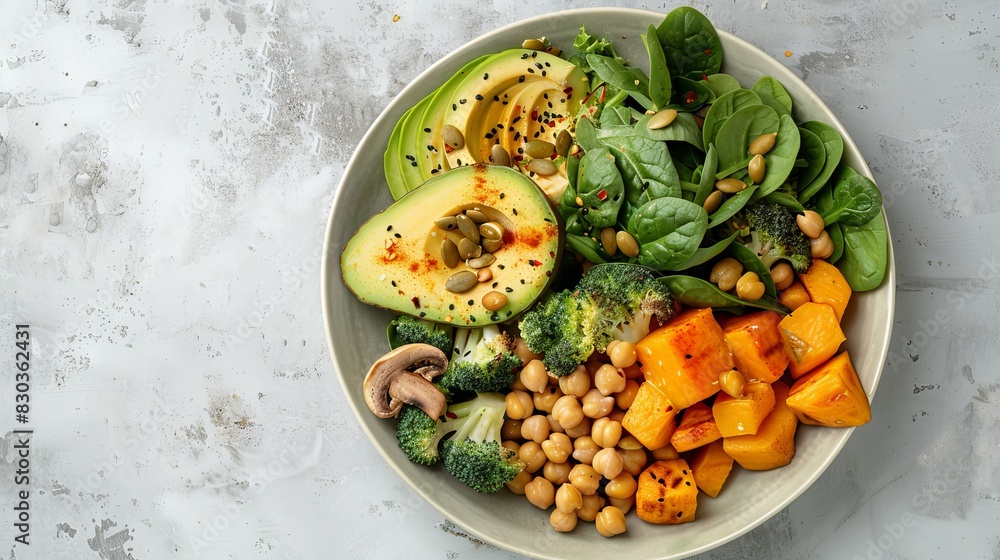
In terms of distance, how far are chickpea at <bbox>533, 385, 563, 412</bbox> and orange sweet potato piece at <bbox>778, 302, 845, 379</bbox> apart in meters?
0.73

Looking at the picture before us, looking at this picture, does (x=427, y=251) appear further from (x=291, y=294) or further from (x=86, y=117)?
(x=86, y=117)

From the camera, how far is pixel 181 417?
254cm

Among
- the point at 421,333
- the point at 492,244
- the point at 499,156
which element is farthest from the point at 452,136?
the point at 421,333

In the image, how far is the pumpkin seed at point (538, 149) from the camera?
2.21 m

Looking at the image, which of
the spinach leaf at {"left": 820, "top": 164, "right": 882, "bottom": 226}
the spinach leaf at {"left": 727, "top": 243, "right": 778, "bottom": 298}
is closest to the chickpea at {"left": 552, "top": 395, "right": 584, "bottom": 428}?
the spinach leaf at {"left": 727, "top": 243, "right": 778, "bottom": 298}

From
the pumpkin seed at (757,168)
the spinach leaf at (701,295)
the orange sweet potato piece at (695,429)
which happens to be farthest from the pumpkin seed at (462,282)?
the pumpkin seed at (757,168)

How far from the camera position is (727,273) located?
2082mm

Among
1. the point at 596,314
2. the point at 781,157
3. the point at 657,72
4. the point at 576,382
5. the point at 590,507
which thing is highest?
the point at 657,72

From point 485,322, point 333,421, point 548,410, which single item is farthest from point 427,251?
point 333,421

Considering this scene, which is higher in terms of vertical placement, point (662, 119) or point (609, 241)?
point (662, 119)

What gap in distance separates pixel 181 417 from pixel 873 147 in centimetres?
277

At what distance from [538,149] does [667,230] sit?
20.1 inches

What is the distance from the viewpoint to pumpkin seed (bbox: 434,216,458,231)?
207 centimetres

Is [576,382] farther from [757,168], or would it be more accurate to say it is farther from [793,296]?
[757,168]
